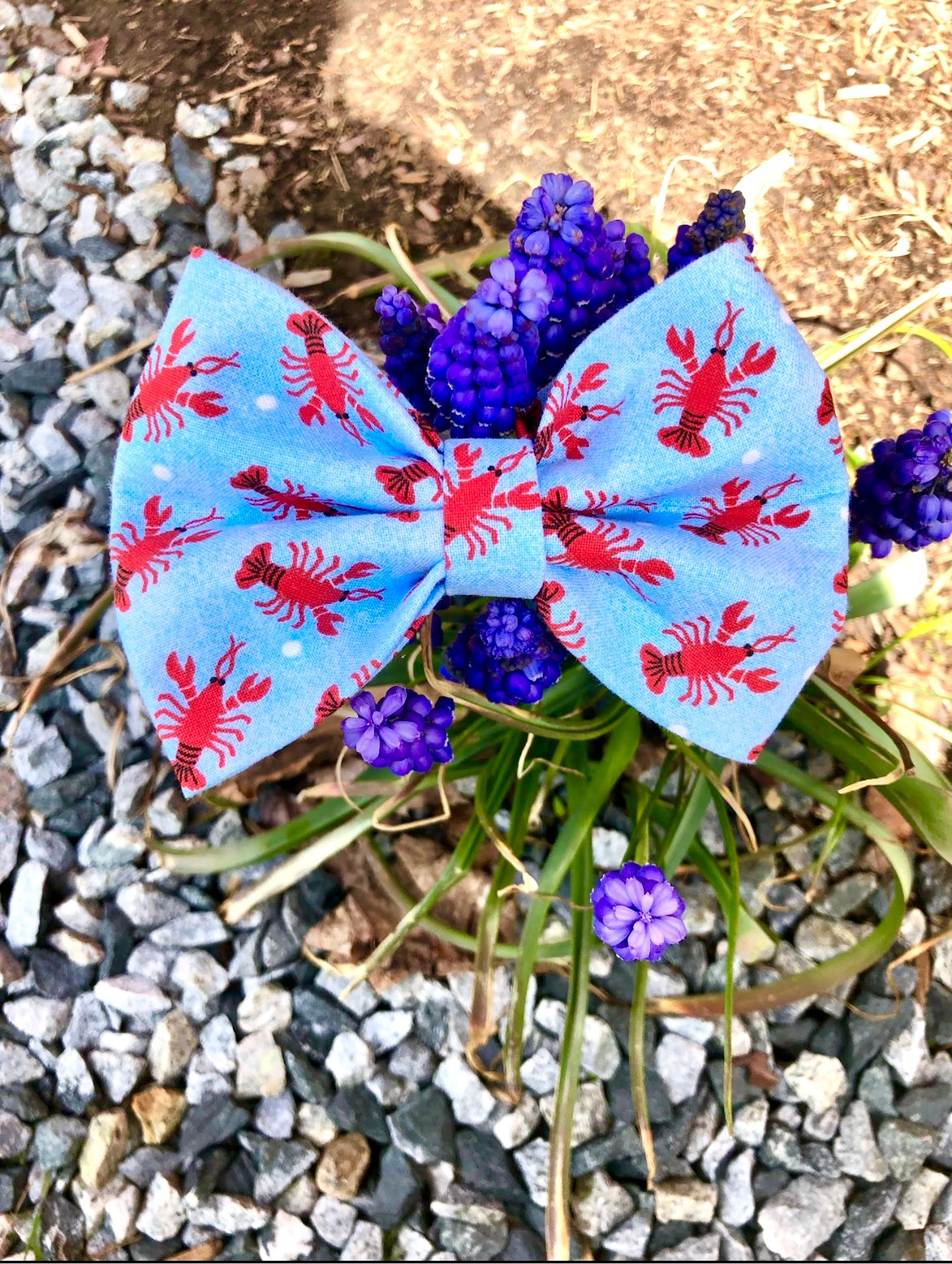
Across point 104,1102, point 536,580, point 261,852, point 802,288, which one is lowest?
point 104,1102

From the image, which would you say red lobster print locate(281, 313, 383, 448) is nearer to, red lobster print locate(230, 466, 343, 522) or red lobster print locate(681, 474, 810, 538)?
red lobster print locate(230, 466, 343, 522)

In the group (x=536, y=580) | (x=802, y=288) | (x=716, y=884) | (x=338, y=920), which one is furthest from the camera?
(x=802, y=288)

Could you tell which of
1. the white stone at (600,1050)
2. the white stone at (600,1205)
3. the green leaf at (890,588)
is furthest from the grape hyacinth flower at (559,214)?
the white stone at (600,1205)

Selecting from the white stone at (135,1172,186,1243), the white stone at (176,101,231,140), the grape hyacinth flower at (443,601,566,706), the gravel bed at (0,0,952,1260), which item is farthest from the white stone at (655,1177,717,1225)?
the white stone at (176,101,231,140)

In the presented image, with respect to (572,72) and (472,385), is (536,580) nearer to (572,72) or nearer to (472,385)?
(472,385)

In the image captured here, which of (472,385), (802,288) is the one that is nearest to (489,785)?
(472,385)

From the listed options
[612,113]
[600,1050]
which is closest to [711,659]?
[600,1050]
